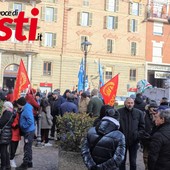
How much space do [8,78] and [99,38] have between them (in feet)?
36.3

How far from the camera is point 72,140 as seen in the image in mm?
6875

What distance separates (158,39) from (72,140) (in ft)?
125

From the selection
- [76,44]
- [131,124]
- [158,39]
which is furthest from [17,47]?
[131,124]

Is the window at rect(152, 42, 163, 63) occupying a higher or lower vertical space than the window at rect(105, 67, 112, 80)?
higher

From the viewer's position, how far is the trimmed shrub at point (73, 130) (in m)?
6.86

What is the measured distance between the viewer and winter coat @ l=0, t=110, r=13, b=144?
272 inches

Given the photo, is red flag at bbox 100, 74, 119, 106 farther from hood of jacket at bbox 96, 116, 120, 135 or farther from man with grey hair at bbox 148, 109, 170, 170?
hood of jacket at bbox 96, 116, 120, 135

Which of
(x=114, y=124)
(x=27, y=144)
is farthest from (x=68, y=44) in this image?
(x=114, y=124)

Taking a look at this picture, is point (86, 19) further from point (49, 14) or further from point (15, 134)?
point (15, 134)

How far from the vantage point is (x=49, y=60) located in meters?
38.9

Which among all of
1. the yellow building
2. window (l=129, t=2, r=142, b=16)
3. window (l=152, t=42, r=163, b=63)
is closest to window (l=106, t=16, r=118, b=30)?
the yellow building

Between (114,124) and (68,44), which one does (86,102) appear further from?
(68,44)

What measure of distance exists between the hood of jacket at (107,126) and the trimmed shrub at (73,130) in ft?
8.11

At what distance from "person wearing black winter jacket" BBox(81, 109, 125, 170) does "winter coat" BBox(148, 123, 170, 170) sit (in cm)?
40
